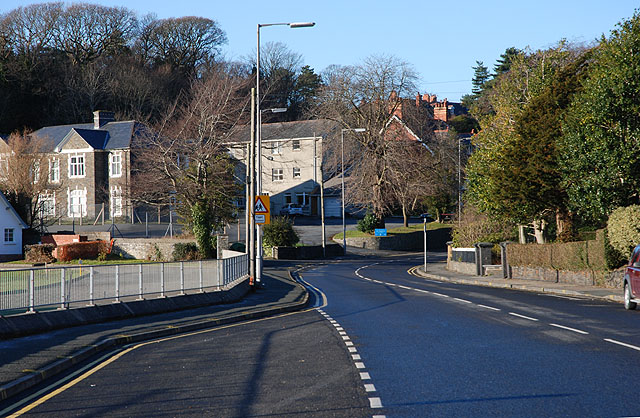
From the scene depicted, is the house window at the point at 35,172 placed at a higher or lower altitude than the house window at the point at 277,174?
lower

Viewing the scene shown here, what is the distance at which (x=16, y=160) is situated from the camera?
60625 mm

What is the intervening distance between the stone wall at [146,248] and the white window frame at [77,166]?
2221 cm

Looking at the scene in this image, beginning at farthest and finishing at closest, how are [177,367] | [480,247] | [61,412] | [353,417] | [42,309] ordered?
[480,247]
[42,309]
[177,367]
[61,412]
[353,417]

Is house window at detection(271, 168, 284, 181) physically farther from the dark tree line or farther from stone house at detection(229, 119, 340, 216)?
the dark tree line

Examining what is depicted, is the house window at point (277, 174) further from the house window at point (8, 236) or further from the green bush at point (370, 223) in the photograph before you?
the house window at point (8, 236)

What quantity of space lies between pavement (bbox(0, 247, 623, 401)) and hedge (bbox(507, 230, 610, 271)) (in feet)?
4.07

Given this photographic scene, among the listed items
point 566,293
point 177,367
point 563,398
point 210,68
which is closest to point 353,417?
point 563,398

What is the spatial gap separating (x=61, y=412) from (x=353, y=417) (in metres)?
3.54

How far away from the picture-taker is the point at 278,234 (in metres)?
56.8

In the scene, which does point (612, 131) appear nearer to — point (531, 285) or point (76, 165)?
point (531, 285)

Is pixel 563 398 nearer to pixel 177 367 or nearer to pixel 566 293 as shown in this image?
pixel 177 367

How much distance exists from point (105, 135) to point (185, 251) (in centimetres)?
2954

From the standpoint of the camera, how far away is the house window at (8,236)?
186ft

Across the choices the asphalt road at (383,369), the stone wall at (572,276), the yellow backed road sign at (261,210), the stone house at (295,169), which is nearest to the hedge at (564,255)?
the stone wall at (572,276)
